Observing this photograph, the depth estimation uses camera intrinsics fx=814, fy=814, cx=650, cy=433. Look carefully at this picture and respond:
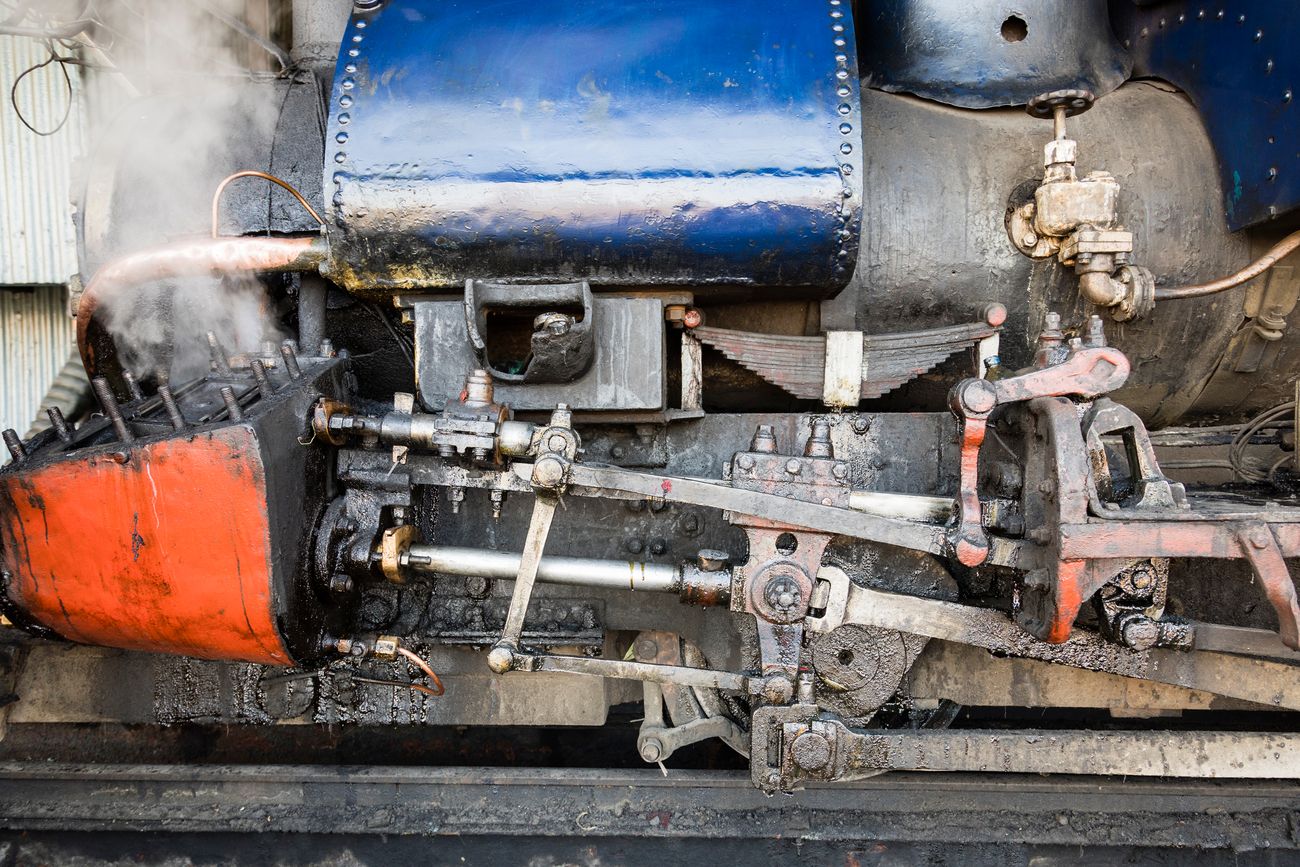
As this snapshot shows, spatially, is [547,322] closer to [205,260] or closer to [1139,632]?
[205,260]

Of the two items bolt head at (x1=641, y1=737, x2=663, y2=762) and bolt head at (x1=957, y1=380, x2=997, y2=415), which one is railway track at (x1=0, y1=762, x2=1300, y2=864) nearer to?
bolt head at (x1=641, y1=737, x2=663, y2=762)

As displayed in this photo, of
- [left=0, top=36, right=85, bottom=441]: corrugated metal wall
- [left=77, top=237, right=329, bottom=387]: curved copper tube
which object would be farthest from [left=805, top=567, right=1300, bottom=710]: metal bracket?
[left=0, top=36, right=85, bottom=441]: corrugated metal wall

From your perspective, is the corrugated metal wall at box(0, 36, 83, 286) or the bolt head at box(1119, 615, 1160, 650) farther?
the corrugated metal wall at box(0, 36, 83, 286)

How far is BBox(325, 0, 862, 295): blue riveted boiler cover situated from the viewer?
185cm

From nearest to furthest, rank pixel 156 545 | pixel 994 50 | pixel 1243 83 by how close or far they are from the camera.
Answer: pixel 156 545 < pixel 1243 83 < pixel 994 50

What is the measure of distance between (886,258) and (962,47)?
61cm

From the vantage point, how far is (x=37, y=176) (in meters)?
3.53

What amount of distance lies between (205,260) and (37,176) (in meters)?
2.23

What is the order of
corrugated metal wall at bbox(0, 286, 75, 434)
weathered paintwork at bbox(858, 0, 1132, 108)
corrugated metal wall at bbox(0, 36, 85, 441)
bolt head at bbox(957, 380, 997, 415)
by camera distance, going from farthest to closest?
1. corrugated metal wall at bbox(0, 286, 75, 434)
2. corrugated metal wall at bbox(0, 36, 85, 441)
3. weathered paintwork at bbox(858, 0, 1132, 108)
4. bolt head at bbox(957, 380, 997, 415)

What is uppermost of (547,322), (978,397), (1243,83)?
(1243,83)

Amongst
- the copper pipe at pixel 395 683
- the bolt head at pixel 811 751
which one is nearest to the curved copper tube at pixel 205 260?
the copper pipe at pixel 395 683

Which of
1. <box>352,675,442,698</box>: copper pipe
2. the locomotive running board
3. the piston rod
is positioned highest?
the piston rod

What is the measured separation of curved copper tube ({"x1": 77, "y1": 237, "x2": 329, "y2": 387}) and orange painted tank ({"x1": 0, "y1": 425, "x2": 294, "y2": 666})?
0.48 metres

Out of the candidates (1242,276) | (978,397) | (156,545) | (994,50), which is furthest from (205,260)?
(1242,276)
